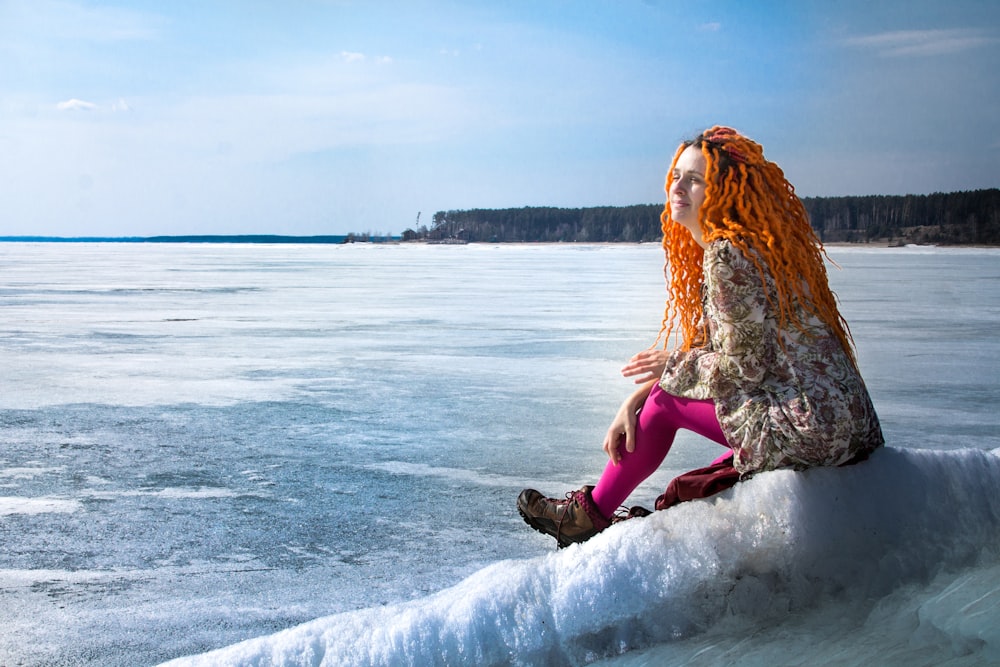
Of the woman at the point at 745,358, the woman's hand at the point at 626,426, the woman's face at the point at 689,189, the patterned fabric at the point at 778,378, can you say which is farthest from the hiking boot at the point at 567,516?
the woman's face at the point at 689,189

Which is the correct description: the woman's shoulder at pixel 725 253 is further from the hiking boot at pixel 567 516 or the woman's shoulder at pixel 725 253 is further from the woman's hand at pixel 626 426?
the hiking boot at pixel 567 516

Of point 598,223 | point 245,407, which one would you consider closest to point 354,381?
point 245,407

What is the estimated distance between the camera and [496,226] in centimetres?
9400

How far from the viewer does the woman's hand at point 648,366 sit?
2363 millimetres

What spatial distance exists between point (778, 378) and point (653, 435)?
38 centimetres

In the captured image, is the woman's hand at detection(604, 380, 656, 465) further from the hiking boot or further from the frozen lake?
the frozen lake

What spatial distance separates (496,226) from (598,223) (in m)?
10.8

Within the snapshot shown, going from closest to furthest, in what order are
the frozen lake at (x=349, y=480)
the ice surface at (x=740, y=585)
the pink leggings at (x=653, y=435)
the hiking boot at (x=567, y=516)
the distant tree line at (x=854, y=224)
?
the ice surface at (x=740, y=585), the frozen lake at (x=349, y=480), the pink leggings at (x=653, y=435), the hiking boot at (x=567, y=516), the distant tree line at (x=854, y=224)

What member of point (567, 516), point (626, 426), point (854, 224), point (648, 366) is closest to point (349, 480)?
point (567, 516)

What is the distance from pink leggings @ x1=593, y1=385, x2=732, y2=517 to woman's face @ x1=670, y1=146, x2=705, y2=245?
0.39 m

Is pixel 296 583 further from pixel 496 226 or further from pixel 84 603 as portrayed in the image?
pixel 496 226

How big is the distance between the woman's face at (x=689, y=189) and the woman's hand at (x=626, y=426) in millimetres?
394

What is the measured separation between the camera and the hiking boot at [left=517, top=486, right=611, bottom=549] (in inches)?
98.9

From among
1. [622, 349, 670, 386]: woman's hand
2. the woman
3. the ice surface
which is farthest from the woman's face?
the ice surface
